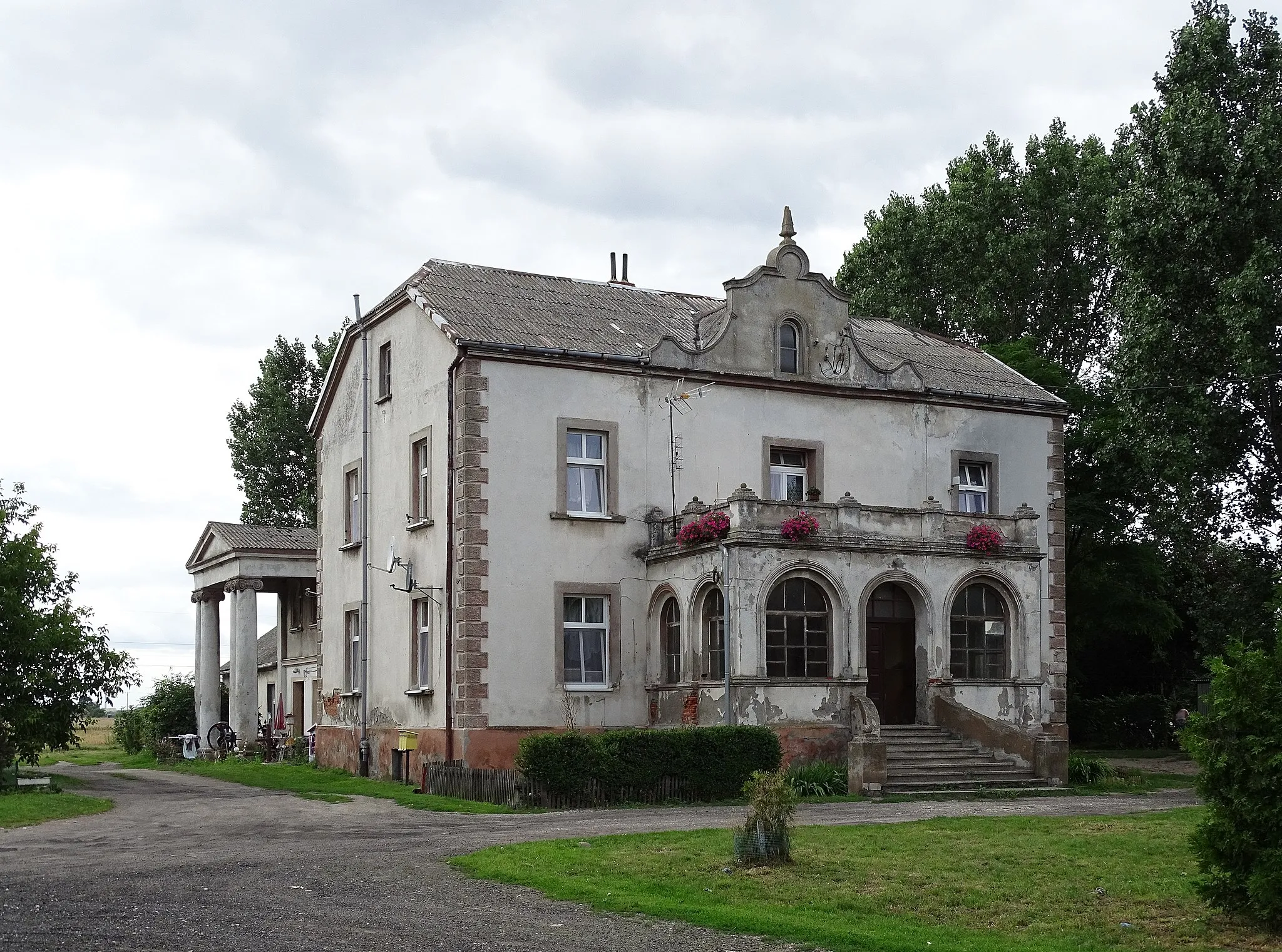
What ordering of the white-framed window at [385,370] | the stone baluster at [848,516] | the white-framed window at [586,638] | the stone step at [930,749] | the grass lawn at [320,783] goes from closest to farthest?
1. the grass lawn at [320,783]
2. the stone step at [930,749]
3. the stone baluster at [848,516]
4. the white-framed window at [586,638]
5. the white-framed window at [385,370]

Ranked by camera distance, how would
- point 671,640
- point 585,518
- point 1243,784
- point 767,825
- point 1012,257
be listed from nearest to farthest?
point 1243,784, point 767,825, point 585,518, point 671,640, point 1012,257

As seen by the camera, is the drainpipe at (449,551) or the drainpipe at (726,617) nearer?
Result: the drainpipe at (726,617)

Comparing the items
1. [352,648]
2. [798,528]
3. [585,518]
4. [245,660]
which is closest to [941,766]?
[798,528]

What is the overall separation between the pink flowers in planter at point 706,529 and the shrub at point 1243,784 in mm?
15449

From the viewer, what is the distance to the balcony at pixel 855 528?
28.2 m

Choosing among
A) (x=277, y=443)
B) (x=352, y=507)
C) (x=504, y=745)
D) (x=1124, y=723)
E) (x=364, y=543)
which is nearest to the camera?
(x=504, y=745)

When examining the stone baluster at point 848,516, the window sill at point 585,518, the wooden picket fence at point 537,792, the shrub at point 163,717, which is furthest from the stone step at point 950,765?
the shrub at point 163,717

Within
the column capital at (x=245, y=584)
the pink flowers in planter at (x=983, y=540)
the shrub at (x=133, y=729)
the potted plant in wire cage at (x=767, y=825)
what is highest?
the pink flowers in planter at (x=983, y=540)

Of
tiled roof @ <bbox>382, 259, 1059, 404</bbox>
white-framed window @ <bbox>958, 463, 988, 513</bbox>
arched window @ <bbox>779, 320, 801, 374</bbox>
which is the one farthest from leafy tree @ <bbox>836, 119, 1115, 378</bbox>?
arched window @ <bbox>779, 320, 801, 374</bbox>

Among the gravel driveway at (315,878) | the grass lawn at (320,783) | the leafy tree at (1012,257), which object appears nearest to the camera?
the gravel driveway at (315,878)

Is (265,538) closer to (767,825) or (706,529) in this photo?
(706,529)

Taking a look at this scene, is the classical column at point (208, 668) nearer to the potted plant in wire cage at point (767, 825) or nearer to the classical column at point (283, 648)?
the classical column at point (283, 648)

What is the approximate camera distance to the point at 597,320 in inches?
1283

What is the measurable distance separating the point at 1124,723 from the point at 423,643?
2333 cm
